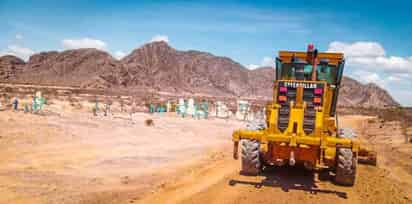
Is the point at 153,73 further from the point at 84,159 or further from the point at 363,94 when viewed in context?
the point at 84,159

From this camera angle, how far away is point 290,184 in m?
8.78

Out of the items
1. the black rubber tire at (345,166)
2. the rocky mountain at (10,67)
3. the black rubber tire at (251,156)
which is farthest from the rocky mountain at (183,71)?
the black rubber tire at (345,166)

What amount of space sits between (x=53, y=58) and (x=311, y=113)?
14792cm

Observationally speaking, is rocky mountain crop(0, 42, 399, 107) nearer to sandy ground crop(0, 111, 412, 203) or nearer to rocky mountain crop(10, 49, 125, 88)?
rocky mountain crop(10, 49, 125, 88)

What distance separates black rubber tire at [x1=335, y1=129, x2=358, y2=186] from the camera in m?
8.27

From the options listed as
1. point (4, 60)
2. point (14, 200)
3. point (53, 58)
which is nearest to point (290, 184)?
point (14, 200)

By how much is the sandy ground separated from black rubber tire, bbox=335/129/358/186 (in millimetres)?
212

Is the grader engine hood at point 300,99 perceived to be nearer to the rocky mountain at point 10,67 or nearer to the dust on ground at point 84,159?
the dust on ground at point 84,159

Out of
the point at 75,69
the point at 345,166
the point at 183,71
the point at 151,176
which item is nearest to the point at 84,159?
the point at 151,176

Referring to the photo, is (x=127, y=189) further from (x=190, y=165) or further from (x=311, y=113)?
(x=311, y=113)

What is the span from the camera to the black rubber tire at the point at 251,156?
28.9 ft

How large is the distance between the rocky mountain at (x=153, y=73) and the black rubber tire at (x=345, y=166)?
99.4 meters

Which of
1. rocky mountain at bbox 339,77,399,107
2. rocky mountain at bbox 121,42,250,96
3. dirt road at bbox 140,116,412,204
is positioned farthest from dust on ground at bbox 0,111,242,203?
rocky mountain at bbox 339,77,399,107

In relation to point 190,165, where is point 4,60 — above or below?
above
